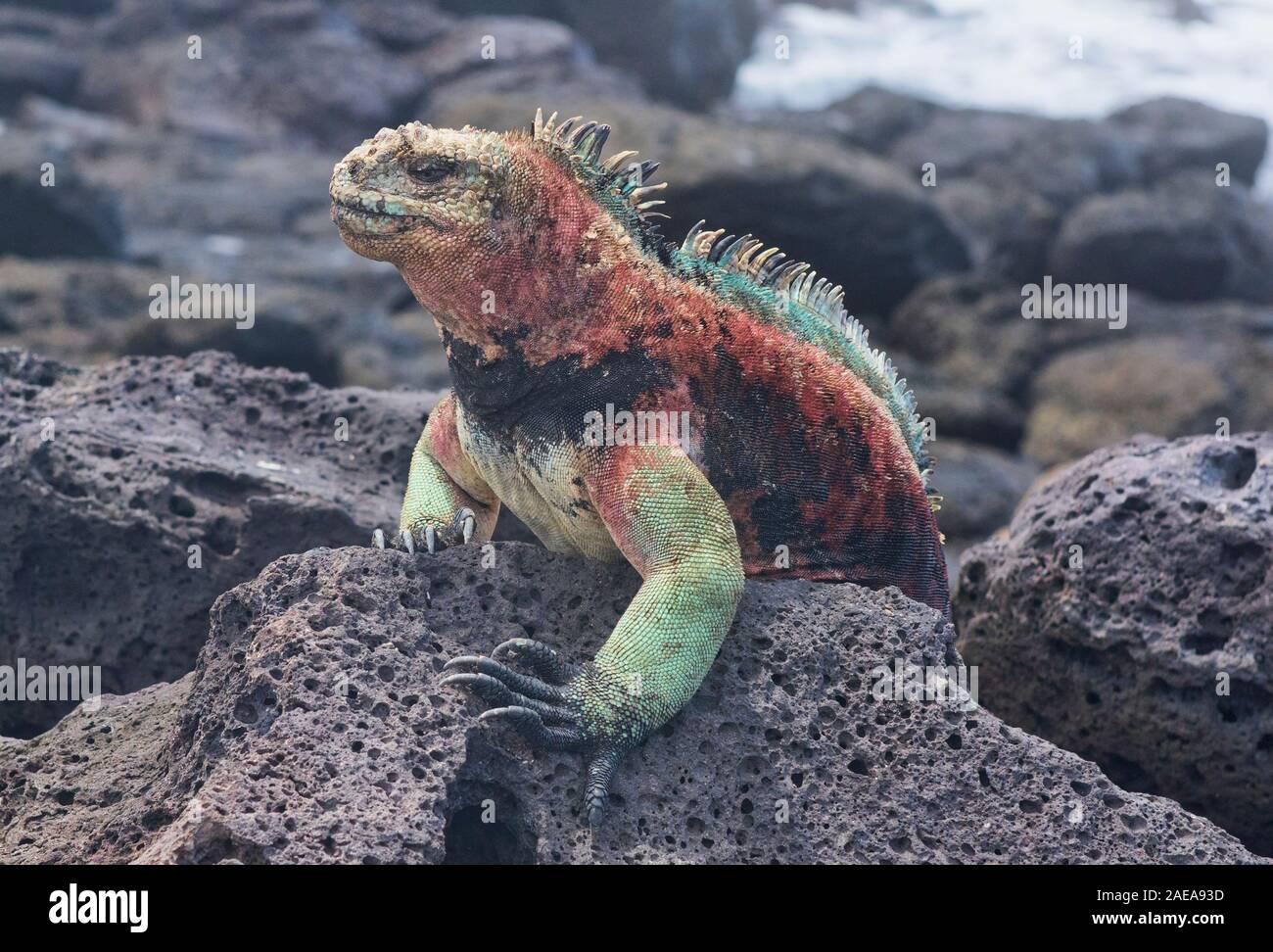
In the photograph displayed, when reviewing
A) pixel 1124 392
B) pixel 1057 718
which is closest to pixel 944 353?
pixel 1124 392

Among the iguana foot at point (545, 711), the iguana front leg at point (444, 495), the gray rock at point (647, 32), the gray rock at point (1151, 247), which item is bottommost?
the iguana foot at point (545, 711)

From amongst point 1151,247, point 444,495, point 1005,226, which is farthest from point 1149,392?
point 444,495

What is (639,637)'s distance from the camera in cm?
374

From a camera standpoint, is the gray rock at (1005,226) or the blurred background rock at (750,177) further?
the gray rock at (1005,226)

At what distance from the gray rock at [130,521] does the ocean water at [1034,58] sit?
77.8 ft

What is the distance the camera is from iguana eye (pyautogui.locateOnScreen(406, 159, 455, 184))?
12.9ft

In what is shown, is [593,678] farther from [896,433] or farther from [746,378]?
[896,433]

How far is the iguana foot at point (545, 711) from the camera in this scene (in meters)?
3.58

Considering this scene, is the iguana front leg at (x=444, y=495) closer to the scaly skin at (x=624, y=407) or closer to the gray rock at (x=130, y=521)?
the scaly skin at (x=624, y=407)

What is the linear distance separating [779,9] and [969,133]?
10.6 m

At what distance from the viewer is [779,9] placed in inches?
1291

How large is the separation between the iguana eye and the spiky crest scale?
0.32m

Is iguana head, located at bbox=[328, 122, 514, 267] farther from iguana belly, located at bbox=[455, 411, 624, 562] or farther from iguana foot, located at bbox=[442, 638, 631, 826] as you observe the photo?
iguana foot, located at bbox=[442, 638, 631, 826]

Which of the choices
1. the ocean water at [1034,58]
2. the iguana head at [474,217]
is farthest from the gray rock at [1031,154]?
the iguana head at [474,217]
